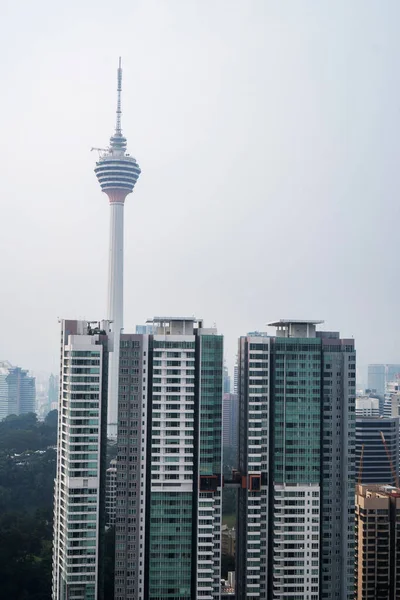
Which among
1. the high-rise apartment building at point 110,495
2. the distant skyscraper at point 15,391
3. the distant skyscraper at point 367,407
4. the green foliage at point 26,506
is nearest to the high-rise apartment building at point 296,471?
the high-rise apartment building at point 110,495

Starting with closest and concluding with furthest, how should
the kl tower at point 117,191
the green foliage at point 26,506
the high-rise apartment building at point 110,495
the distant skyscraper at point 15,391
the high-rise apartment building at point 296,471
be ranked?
the high-rise apartment building at point 296,471
the green foliage at point 26,506
the high-rise apartment building at point 110,495
the kl tower at point 117,191
the distant skyscraper at point 15,391

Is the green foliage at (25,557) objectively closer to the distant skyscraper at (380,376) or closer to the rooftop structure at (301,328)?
the rooftop structure at (301,328)

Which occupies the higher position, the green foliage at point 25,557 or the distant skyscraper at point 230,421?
the distant skyscraper at point 230,421

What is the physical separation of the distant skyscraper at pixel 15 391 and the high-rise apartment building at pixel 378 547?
107 ft

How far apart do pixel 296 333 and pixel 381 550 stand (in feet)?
14.1

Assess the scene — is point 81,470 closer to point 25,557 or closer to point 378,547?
point 25,557

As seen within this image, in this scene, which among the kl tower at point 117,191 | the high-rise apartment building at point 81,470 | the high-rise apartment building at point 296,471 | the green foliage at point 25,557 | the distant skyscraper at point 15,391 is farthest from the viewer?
the distant skyscraper at point 15,391

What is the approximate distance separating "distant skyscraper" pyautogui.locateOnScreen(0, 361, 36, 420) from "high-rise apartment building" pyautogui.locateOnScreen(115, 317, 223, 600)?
108ft

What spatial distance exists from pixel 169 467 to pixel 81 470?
1370 mm

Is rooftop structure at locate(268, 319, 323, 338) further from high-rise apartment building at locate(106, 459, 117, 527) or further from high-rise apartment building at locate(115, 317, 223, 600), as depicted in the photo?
high-rise apartment building at locate(106, 459, 117, 527)

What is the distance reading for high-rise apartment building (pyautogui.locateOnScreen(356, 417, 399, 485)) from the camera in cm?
2344

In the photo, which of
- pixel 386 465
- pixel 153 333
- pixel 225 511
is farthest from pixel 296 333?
pixel 386 465

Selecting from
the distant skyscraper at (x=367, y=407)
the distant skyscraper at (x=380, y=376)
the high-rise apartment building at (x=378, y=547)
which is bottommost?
the high-rise apartment building at (x=378, y=547)

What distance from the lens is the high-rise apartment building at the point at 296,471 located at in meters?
13.2
